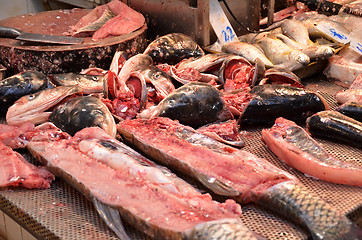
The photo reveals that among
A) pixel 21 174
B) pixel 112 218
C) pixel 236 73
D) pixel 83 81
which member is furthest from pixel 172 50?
pixel 112 218

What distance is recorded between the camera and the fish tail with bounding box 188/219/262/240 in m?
2.03

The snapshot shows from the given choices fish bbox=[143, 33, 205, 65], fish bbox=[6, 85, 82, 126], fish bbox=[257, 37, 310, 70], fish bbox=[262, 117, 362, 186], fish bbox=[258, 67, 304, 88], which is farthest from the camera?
fish bbox=[143, 33, 205, 65]

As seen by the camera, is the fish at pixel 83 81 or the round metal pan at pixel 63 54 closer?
the fish at pixel 83 81

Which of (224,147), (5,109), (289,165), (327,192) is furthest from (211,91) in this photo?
(5,109)

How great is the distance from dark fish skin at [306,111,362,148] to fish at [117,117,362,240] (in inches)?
26.9

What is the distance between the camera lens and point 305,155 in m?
2.82

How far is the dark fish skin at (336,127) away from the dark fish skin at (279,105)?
0.17 metres

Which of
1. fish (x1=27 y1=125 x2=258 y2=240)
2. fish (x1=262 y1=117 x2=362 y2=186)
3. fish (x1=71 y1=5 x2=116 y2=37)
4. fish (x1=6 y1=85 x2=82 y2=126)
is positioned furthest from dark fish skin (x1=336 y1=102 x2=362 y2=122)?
fish (x1=71 y1=5 x2=116 y2=37)

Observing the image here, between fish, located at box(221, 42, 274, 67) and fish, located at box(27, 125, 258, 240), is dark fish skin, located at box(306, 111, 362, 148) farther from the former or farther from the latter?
fish, located at box(27, 125, 258, 240)

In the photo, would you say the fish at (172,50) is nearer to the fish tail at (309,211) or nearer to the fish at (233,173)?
the fish at (233,173)

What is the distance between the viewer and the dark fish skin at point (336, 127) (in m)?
3.11

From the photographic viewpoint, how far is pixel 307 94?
11.3 ft

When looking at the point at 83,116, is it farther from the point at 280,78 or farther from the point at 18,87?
the point at 280,78

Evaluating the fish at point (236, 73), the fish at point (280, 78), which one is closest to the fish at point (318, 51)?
the fish at point (280, 78)
